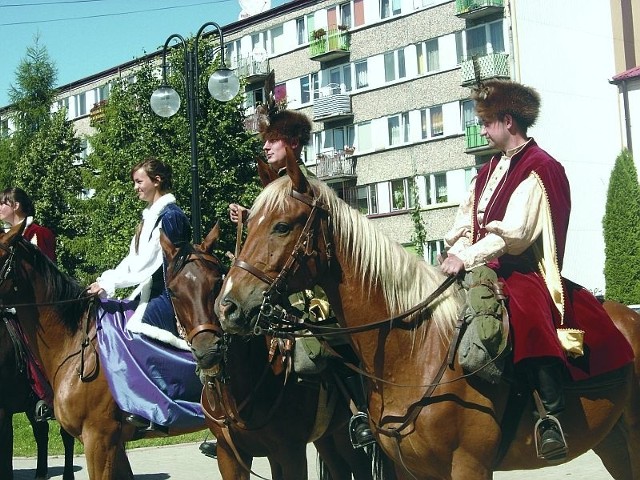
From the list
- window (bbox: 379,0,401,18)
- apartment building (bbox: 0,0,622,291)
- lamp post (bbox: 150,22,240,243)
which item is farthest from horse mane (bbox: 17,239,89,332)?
window (bbox: 379,0,401,18)

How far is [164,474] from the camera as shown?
12.2 m

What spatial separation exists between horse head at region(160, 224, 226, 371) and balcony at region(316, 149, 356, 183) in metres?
40.6

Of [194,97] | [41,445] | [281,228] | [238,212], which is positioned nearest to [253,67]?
[194,97]

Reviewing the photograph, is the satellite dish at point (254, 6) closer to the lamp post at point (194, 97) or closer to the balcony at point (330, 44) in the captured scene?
the balcony at point (330, 44)

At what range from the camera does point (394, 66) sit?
4650cm

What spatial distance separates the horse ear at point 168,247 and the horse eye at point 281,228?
72.9 inches

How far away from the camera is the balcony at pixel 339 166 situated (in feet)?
157

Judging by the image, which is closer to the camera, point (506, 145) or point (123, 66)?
point (506, 145)

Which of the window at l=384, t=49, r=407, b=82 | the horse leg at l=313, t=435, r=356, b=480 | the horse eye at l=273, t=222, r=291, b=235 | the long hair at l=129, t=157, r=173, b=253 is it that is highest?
the window at l=384, t=49, r=407, b=82

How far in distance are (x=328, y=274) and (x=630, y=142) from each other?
131 feet

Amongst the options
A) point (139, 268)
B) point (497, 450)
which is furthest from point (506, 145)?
point (139, 268)

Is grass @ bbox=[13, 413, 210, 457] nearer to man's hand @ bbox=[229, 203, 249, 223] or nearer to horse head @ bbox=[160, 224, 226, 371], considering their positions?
horse head @ bbox=[160, 224, 226, 371]

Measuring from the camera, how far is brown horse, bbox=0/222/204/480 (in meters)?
8.11

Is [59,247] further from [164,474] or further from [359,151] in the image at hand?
[164,474]
